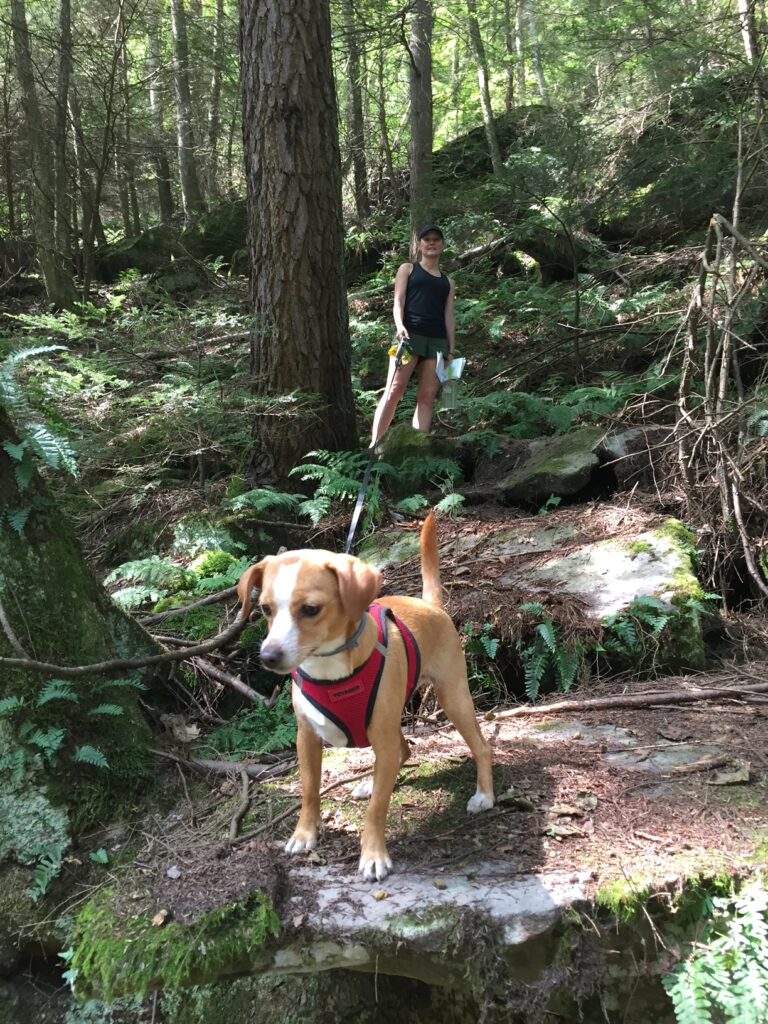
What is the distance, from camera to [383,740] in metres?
2.63

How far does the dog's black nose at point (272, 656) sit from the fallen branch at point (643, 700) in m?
2.11

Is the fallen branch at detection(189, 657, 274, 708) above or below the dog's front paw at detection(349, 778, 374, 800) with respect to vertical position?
above

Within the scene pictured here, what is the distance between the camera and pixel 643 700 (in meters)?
3.88

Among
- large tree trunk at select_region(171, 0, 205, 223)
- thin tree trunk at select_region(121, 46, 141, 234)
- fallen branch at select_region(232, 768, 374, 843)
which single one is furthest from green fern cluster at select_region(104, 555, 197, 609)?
large tree trunk at select_region(171, 0, 205, 223)

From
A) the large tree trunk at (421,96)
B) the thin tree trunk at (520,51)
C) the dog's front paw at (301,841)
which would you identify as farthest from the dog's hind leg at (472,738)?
the thin tree trunk at (520,51)

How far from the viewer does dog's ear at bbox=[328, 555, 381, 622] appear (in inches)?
94.0

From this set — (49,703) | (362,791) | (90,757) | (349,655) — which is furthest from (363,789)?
(49,703)

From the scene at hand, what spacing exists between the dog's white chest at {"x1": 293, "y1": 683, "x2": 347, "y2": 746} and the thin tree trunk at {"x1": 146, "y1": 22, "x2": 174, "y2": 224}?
15.5 metres

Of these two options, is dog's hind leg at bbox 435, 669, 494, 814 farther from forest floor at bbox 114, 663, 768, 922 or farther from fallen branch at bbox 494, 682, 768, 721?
fallen branch at bbox 494, 682, 768, 721

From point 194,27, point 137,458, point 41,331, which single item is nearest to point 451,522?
point 137,458

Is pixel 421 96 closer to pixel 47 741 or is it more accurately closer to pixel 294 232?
pixel 294 232

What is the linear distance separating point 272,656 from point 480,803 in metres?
1.36

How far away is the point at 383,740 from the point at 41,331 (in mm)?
9517

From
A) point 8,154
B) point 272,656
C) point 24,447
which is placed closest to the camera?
point 272,656
